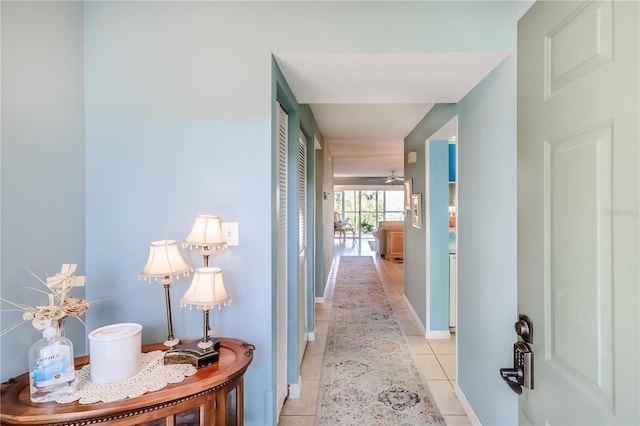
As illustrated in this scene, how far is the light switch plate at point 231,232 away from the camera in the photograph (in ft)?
5.04

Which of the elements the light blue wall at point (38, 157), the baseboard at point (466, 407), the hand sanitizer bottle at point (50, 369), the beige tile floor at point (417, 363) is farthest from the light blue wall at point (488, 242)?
the light blue wall at point (38, 157)

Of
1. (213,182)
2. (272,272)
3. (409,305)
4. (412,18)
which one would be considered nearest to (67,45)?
(213,182)

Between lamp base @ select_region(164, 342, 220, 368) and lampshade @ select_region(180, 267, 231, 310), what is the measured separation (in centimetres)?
17

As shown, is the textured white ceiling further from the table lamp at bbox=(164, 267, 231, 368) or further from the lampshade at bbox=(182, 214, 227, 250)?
the table lamp at bbox=(164, 267, 231, 368)

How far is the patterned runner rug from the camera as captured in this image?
213 cm

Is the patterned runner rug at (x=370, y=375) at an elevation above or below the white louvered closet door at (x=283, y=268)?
below

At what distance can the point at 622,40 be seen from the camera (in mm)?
772

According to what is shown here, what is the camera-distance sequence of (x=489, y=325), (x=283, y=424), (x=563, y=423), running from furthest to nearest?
1. (x=283, y=424)
2. (x=489, y=325)
3. (x=563, y=423)

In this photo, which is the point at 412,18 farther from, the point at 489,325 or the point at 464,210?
the point at 489,325

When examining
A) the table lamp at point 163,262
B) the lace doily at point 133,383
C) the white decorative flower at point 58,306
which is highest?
the table lamp at point 163,262

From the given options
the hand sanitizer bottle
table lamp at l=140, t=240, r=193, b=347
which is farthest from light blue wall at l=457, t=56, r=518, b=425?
the hand sanitizer bottle

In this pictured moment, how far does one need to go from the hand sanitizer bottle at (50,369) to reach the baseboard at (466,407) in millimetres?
2113

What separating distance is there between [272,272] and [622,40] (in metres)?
1.44

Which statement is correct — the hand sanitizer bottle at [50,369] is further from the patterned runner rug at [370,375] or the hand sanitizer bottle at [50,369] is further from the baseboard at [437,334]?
the baseboard at [437,334]
